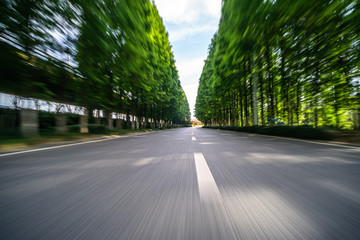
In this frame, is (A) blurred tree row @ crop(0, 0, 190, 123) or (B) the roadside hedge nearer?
(A) blurred tree row @ crop(0, 0, 190, 123)

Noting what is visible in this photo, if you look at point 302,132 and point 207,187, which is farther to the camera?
point 302,132

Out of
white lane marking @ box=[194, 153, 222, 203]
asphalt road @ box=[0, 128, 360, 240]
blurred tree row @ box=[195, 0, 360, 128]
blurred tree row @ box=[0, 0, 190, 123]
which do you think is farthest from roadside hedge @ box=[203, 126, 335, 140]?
blurred tree row @ box=[0, 0, 190, 123]

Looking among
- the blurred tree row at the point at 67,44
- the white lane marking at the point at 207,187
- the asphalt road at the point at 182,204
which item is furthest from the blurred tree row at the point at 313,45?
the white lane marking at the point at 207,187

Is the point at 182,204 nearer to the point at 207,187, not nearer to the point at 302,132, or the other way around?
the point at 207,187

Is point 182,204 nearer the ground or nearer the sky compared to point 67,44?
nearer the ground

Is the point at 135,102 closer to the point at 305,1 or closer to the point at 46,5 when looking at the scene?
the point at 46,5

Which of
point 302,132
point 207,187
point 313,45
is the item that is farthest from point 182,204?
point 313,45

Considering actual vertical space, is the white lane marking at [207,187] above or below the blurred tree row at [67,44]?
below

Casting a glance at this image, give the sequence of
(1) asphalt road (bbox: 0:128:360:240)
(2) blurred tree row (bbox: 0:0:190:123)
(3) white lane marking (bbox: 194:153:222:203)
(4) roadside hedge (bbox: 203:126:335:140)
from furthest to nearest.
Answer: (4) roadside hedge (bbox: 203:126:335:140) → (2) blurred tree row (bbox: 0:0:190:123) → (3) white lane marking (bbox: 194:153:222:203) → (1) asphalt road (bbox: 0:128:360:240)

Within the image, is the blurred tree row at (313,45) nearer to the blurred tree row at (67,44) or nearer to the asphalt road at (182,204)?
the asphalt road at (182,204)

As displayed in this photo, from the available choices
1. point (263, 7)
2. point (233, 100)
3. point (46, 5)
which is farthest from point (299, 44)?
point (233, 100)

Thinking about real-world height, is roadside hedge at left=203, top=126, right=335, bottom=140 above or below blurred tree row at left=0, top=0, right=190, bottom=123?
below

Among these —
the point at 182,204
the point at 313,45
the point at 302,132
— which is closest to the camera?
the point at 182,204

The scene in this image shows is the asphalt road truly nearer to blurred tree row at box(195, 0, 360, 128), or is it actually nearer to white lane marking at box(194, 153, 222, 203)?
white lane marking at box(194, 153, 222, 203)
